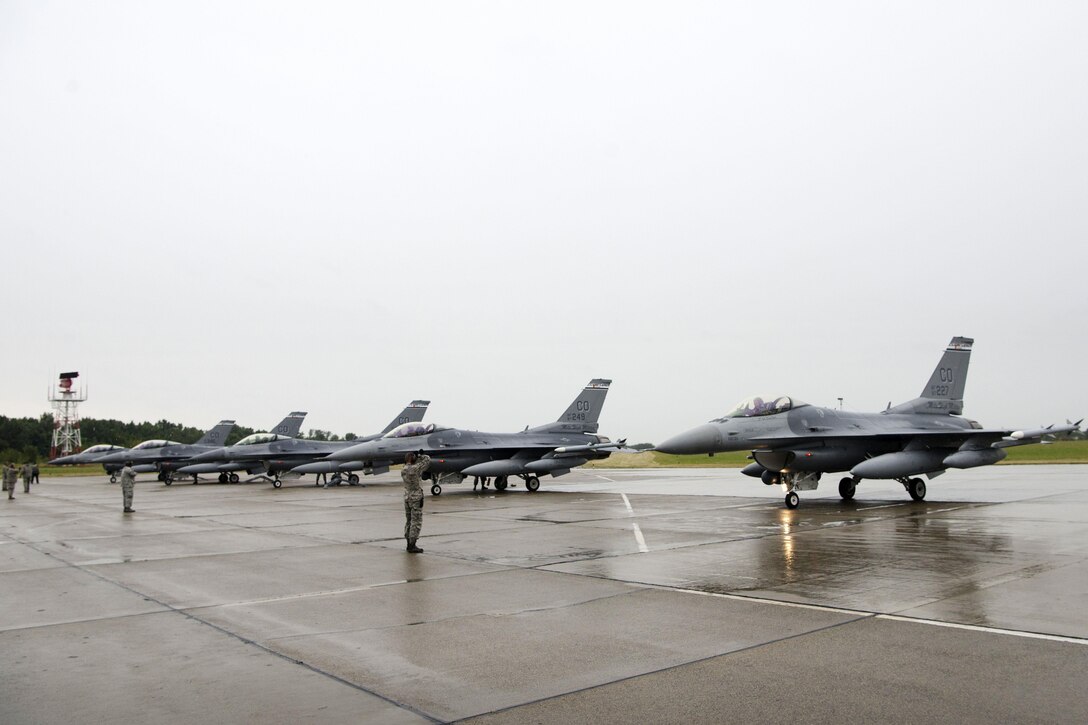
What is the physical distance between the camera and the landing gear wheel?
61.6 feet

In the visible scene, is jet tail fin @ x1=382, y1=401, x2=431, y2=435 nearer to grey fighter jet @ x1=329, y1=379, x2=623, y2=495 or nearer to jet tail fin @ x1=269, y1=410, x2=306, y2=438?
jet tail fin @ x1=269, y1=410, x2=306, y2=438

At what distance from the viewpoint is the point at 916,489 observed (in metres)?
18.8

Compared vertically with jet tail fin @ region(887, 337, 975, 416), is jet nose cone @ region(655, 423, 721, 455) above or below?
below

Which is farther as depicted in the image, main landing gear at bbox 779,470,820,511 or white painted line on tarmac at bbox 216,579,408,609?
main landing gear at bbox 779,470,820,511

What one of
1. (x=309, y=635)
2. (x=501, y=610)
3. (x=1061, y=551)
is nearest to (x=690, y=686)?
(x=501, y=610)

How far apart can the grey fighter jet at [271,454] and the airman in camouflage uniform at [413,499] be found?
2433 cm

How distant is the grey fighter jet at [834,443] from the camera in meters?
18.0

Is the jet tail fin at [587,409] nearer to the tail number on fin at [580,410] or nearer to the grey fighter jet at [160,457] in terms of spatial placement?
the tail number on fin at [580,410]

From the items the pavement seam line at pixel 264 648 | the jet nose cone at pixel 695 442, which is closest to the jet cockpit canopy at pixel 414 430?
the jet nose cone at pixel 695 442

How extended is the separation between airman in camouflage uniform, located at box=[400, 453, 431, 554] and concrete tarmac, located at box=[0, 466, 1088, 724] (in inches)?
14.0

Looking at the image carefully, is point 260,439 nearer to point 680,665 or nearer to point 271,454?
point 271,454

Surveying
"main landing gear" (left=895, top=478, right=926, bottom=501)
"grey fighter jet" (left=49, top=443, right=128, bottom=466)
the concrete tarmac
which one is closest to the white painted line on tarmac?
the concrete tarmac

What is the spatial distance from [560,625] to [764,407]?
13009mm

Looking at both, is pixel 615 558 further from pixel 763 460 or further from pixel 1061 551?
pixel 763 460
